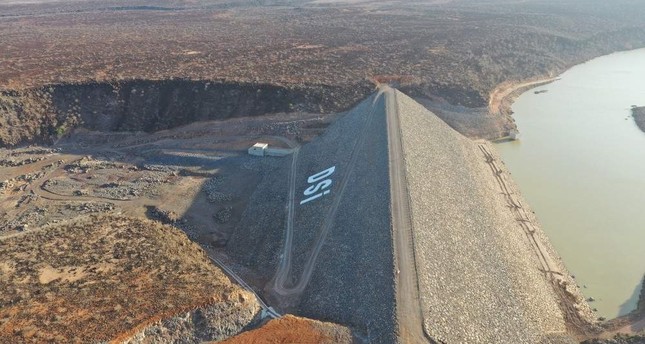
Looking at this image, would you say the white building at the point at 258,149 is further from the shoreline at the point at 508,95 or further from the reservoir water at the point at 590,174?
the shoreline at the point at 508,95

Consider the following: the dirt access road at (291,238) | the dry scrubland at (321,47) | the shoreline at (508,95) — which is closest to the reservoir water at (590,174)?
the shoreline at (508,95)

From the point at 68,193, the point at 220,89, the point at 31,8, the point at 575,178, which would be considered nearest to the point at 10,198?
the point at 68,193

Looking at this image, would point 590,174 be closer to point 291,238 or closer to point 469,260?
point 469,260

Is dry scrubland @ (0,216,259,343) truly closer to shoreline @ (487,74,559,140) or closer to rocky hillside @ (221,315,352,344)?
rocky hillside @ (221,315,352,344)

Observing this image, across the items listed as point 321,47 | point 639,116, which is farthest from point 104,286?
point 639,116

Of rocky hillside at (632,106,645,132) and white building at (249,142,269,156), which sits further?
rocky hillside at (632,106,645,132)

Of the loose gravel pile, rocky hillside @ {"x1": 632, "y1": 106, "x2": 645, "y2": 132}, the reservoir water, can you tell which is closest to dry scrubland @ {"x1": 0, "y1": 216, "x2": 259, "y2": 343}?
the loose gravel pile

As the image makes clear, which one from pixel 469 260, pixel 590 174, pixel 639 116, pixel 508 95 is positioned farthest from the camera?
pixel 508 95
